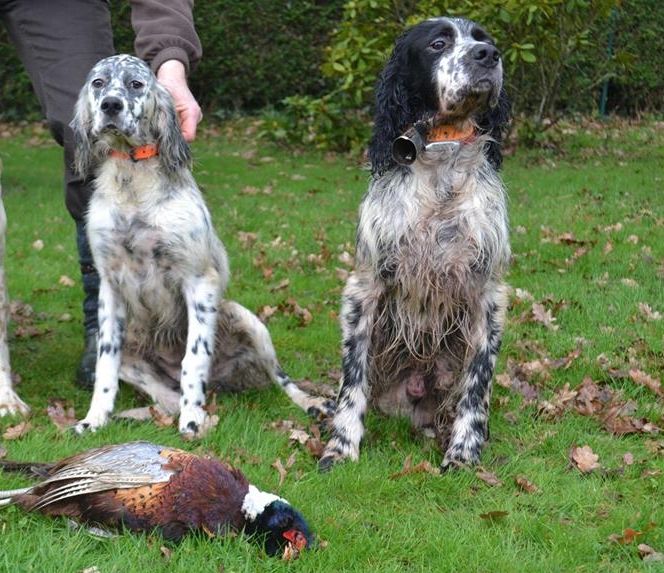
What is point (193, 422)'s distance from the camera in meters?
4.39

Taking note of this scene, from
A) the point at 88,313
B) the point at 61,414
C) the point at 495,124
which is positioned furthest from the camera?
the point at 88,313

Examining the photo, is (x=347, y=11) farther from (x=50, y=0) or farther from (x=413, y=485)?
(x=413, y=485)

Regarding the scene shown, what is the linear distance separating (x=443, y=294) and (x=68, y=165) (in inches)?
84.0

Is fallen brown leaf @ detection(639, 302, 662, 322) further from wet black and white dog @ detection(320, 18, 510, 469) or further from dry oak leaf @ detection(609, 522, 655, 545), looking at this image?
dry oak leaf @ detection(609, 522, 655, 545)

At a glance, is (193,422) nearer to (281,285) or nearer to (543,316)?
(543,316)

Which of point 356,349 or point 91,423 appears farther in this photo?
point 91,423

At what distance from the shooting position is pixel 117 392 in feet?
15.4

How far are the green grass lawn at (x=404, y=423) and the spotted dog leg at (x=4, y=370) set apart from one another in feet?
0.34

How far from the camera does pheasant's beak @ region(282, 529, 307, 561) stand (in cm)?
308

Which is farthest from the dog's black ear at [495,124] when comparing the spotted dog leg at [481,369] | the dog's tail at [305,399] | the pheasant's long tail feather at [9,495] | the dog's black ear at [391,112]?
the pheasant's long tail feather at [9,495]

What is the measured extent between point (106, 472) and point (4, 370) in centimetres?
179

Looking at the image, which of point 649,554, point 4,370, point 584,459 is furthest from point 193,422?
point 649,554

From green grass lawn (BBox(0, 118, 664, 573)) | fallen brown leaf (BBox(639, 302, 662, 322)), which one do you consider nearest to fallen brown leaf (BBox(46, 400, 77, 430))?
green grass lawn (BBox(0, 118, 664, 573))

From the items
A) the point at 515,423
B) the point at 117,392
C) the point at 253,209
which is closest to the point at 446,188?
the point at 515,423
